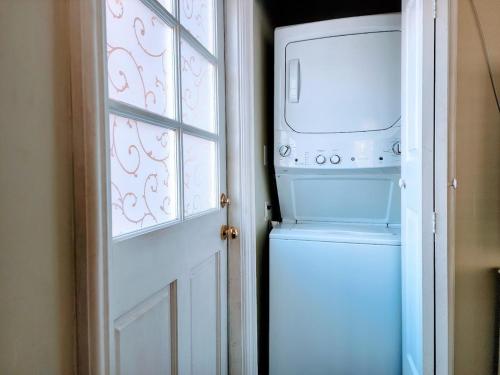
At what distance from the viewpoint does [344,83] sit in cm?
174

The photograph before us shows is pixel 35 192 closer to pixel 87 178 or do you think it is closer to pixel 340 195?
pixel 87 178

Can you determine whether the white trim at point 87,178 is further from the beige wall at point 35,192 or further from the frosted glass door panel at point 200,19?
the frosted glass door panel at point 200,19

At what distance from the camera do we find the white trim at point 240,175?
1.45 meters

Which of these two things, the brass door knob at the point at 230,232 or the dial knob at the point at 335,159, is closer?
the brass door knob at the point at 230,232

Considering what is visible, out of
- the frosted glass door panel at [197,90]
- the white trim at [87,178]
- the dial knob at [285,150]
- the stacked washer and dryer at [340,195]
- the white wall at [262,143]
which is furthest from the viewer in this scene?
the dial knob at [285,150]

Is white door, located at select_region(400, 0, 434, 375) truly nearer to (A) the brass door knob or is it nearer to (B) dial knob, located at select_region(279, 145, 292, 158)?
(B) dial knob, located at select_region(279, 145, 292, 158)

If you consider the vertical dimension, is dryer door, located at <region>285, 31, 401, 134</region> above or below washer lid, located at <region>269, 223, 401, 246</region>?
above

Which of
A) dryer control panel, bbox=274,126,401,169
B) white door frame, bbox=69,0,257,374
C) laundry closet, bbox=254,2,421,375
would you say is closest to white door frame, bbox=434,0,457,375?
laundry closet, bbox=254,2,421,375

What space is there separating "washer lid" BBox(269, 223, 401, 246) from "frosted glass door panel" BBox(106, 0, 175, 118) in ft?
3.21

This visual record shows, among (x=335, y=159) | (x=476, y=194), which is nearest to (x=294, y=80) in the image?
(x=335, y=159)

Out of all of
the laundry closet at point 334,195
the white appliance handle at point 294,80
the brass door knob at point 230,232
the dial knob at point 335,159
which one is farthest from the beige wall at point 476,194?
the brass door knob at point 230,232

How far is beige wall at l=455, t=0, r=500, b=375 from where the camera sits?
1.23 metres

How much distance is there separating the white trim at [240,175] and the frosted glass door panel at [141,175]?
1.48ft

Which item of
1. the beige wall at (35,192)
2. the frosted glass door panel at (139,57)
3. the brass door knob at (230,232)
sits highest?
the frosted glass door panel at (139,57)
